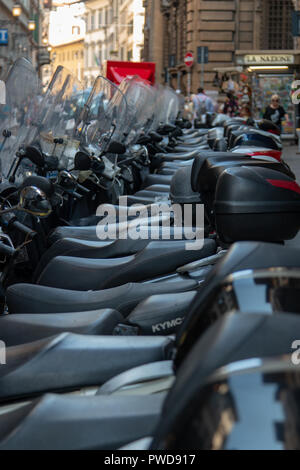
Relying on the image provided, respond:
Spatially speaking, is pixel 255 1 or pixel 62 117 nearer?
pixel 62 117

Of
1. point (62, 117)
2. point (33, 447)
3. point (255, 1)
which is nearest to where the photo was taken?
point (33, 447)

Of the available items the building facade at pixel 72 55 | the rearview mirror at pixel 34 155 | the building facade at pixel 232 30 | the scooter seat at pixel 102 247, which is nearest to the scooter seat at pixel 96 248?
the scooter seat at pixel 102 247

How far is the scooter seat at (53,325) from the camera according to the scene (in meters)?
2.80

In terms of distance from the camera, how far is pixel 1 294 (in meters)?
3.78

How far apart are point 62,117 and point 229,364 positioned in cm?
560

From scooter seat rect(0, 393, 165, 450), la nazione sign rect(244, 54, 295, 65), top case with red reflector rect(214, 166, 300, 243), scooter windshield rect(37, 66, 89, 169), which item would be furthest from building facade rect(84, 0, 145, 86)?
scooter seat rect(0, 393, 165, 450)

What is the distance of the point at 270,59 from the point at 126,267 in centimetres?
2454

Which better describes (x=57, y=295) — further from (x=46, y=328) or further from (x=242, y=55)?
(x=242, y=55)

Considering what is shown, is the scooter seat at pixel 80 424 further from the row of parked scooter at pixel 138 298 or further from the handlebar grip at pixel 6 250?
the handlebar grip at pixel 6 250

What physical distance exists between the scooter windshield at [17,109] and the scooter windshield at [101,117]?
742 millimetres

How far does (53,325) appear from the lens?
2881mm

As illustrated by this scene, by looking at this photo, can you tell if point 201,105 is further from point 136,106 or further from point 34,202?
point 34,202

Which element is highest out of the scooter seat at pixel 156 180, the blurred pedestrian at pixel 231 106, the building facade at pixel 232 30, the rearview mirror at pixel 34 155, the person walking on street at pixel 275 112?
the building facade at pixel 232 30

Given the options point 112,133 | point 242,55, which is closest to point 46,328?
point 112,133
